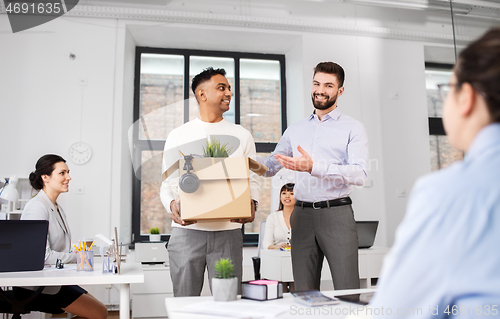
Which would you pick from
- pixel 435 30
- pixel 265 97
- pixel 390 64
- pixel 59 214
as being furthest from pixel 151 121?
pixel 435 30

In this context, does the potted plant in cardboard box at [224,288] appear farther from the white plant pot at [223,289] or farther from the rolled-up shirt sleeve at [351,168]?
the rolled-up shirt sleeve at [351,168]

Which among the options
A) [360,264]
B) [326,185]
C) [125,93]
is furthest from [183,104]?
[326,185]

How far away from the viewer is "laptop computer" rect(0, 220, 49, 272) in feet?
6.23

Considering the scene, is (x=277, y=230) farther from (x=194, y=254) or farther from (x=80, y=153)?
(x=80, y=153)

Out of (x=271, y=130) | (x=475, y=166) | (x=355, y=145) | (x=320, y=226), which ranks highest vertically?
(x=271, y=130)

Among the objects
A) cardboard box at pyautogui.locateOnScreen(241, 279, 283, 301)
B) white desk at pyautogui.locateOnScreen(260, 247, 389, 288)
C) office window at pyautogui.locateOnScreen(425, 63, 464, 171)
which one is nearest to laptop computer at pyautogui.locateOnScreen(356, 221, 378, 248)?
white desk at pyautogui.locateOnScreen(260, 247, 389, 288)

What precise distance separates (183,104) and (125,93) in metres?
0.71

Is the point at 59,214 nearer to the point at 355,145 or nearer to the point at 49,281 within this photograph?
the point at 49,281

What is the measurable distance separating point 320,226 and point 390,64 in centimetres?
351

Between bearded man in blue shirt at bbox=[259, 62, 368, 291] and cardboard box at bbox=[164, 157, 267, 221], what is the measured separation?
0.36m

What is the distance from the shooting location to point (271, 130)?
4.98 m

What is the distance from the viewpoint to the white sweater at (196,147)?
1.84m

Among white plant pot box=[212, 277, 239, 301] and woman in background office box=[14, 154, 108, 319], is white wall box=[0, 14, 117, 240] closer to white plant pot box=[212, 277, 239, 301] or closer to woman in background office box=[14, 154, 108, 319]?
woman in background office box=[14, 154, 108, 319]

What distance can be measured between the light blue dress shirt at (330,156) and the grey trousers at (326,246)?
0.30 ft
